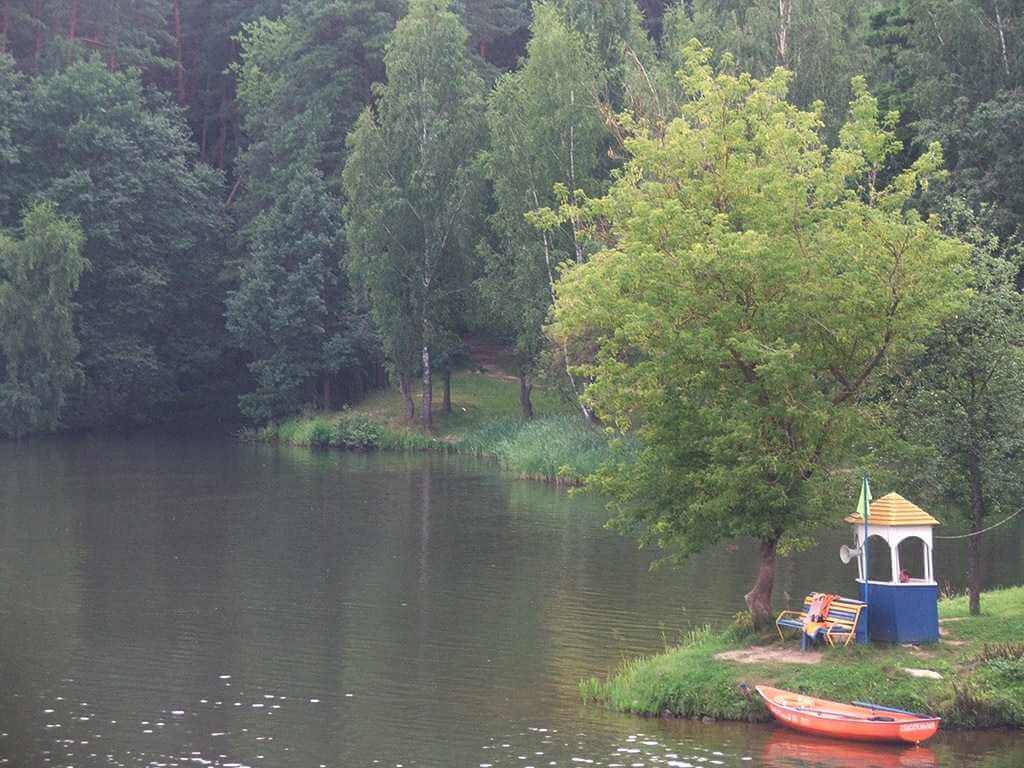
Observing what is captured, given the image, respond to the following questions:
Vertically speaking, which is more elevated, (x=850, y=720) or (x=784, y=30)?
(x=784, y=30)

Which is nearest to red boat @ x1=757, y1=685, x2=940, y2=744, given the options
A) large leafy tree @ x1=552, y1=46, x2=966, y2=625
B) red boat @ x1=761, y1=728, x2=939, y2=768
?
red boat @ x1=761, y1=728, x2=939, y2=768

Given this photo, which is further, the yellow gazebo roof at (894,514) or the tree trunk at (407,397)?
the tree trunk at (407,397)

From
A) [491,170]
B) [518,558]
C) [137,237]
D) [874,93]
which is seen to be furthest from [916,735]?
[137,237]

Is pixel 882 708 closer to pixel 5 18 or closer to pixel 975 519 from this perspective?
pixel 975 519

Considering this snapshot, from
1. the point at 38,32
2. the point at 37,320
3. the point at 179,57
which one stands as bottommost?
the point at 37,320

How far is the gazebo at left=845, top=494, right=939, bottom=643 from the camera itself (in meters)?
22.3

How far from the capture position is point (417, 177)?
224ft

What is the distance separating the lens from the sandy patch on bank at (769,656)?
22.2 meters

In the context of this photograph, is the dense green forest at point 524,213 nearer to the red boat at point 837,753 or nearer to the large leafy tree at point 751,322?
the large leafy tree at point 751,322

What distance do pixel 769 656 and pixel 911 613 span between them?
2219 millimetres

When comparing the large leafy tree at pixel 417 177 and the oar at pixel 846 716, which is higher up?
the large leafy tree at pixel 417 177

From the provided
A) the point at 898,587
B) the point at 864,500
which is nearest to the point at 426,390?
the point at 864,500

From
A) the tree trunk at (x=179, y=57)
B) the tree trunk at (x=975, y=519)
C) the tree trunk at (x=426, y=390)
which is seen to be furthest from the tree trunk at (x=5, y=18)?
the tree trunk at (x=975, y=519)

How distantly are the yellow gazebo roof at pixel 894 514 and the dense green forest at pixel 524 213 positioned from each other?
94 centimetres
